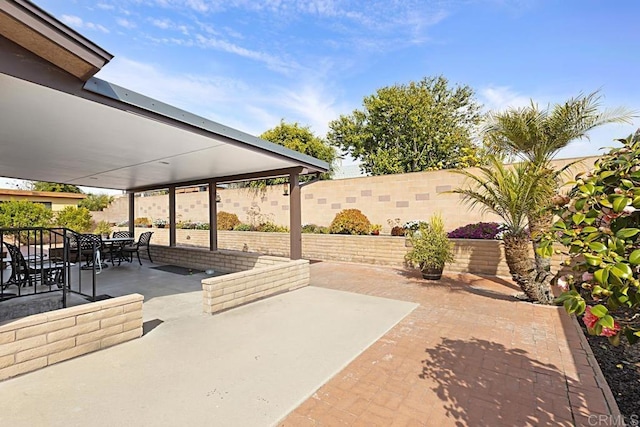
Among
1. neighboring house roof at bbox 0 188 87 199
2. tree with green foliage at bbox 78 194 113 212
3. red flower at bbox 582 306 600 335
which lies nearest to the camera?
red flower at bbox 582 306 600 335

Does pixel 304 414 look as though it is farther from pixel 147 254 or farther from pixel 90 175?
pixel 147 254

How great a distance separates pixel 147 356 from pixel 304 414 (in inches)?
77.7

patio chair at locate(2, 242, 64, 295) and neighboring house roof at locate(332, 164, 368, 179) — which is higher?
neighboring house roof at locate(332, 164, 368, 179)

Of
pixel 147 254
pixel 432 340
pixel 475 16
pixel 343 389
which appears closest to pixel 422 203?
pixel 475 16

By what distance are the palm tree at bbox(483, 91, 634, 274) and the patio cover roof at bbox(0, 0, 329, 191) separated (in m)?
3.80

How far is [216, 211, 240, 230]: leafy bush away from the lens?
1523 cm

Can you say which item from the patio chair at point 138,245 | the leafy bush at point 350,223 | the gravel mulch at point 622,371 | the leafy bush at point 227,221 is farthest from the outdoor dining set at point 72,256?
the gravel mulch at point 622,371

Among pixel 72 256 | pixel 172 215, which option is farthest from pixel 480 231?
pixel 72 256

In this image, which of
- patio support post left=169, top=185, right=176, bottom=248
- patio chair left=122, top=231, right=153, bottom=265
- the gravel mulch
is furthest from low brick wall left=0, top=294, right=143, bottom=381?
patio support post left=169, top=185, right=176, bottom=248

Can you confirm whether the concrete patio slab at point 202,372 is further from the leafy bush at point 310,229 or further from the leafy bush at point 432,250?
the leafy bush at point 310,229

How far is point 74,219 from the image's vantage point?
1627cm

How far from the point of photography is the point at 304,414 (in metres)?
2.46

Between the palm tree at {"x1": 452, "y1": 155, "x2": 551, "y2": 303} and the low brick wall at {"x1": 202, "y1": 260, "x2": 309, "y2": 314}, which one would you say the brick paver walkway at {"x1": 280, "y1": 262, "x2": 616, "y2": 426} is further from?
the low brick wall at {"x1": 202, "y1": 260, "x2": 309, "y2": 314}

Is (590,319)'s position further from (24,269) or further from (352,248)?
(352,248)
